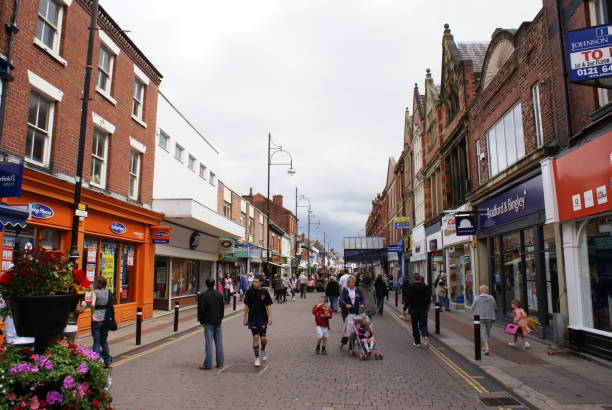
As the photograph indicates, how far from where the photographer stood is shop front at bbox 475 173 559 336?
39.3 feet

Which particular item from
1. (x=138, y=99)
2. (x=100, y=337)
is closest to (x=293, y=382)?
(x=100, y=337)

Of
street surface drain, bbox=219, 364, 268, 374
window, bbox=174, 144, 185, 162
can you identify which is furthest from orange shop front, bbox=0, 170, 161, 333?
street surface drain, bbox=219, 364, 268, 374

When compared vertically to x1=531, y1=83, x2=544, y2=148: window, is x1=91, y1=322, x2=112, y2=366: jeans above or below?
below

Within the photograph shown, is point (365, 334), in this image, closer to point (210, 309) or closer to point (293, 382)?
point (293, 382)

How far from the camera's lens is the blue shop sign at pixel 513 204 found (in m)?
12.2

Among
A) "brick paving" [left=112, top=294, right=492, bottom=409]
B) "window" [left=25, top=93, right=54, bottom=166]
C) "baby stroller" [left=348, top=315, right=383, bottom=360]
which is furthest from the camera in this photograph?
"window" [left=25, top=93, right=54, bottom=166]

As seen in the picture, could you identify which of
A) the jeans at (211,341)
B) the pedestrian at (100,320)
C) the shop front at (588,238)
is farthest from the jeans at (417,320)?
the pedestrian at (100,320)

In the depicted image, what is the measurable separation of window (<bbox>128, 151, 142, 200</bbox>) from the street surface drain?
993 centimetres

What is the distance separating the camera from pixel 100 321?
847cm

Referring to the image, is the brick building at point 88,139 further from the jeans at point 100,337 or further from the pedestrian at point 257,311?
the pedestrian at point 257,311

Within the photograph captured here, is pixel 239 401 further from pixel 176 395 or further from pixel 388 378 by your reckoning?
pixel 388 378

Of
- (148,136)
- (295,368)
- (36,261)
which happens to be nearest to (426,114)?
(148,136)

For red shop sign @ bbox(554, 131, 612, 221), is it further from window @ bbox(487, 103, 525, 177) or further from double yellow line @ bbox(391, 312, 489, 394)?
double yellow line @ bbox(391, 312, 489, 394)

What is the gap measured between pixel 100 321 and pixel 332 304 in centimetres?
1197
